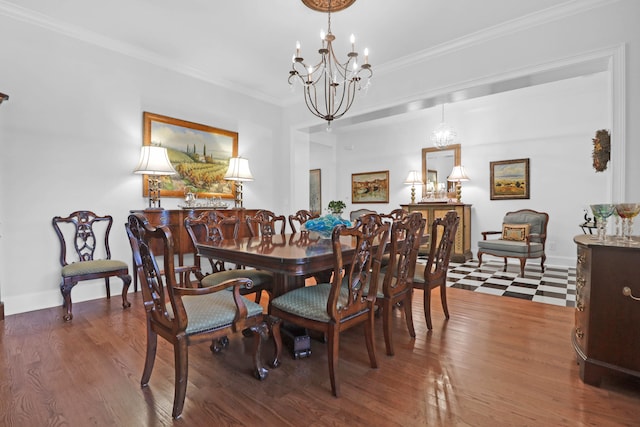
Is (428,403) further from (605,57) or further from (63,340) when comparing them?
(605,57)

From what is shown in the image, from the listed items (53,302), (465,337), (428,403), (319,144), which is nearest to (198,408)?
(428,403)

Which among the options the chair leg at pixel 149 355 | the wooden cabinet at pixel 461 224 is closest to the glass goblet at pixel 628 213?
the chair leg at pixel 149 355

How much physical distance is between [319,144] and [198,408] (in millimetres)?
6836

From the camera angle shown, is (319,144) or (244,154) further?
(319,144)

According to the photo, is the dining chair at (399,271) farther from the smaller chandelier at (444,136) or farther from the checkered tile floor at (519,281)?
the smaller chandelier at (444,136)

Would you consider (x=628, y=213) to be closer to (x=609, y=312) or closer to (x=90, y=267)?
(x=609, y=312)


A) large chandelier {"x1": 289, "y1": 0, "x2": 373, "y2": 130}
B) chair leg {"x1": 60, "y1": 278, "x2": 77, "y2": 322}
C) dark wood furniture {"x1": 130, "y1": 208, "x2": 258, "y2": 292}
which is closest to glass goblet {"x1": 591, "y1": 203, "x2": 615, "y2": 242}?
large chandelier {"x1": 289, "y1": 0, "x2": 373, "y2": 130}

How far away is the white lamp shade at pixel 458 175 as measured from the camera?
5.86 meters

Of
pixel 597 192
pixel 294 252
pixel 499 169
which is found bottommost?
pixel 294 252

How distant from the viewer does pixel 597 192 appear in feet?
15.8

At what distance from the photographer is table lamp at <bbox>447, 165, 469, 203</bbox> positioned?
19.2 feet

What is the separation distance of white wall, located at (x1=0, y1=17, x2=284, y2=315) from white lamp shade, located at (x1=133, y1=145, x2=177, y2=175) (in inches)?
13.3

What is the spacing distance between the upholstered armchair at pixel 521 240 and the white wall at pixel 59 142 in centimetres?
468

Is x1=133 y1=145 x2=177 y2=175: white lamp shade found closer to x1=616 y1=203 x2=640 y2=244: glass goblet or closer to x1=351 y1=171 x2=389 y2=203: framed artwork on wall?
x1=616 y1=203 x2=640 y2=244: glass goblet
